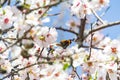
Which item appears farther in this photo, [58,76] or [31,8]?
[31,8]

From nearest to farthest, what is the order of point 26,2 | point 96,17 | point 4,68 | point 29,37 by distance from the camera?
1. point 29,37
2. point 26,2
3. point 96,17
4. point 4,68

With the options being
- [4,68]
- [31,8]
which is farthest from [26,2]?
[4,68]

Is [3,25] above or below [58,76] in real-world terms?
above

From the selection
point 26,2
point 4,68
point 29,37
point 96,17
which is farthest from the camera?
point 4,68

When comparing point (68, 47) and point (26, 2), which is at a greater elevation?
point (26, 2)

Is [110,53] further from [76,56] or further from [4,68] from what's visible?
[4,68]

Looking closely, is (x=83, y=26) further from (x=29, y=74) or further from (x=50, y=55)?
(x=29, y=74)

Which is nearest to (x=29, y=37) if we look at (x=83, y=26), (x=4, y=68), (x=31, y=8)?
(x=31, y=8)

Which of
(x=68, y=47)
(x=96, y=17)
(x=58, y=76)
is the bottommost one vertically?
(x=58, y=76)

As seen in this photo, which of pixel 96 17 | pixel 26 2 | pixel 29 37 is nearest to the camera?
pixel 29 37
